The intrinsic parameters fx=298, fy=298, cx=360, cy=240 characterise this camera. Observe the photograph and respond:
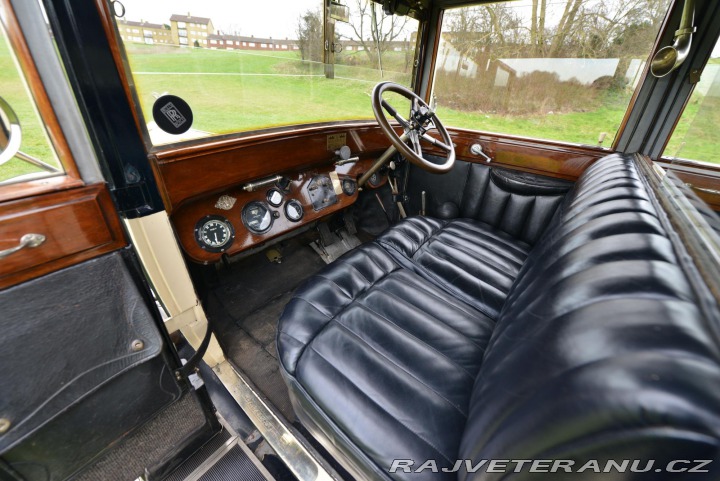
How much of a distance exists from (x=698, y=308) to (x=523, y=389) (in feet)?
0.79

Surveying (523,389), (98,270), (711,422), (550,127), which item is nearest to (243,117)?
(98,270)

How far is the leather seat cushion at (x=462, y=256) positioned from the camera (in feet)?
4.02

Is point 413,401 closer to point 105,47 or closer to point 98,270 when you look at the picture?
point 98,270

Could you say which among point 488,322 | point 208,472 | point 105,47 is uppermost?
point 105,47

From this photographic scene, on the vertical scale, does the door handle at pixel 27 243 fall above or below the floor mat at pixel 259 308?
above

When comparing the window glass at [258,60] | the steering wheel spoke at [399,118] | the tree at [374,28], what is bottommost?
the steering wheel spoke at [399,118]

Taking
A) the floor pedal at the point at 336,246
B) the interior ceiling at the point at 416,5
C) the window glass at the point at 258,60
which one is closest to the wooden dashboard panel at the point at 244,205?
the window glass at the point at 258,60

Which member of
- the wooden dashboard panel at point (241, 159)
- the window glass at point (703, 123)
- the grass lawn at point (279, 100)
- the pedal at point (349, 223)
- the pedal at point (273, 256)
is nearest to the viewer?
the grass lawn at point (279, 100)

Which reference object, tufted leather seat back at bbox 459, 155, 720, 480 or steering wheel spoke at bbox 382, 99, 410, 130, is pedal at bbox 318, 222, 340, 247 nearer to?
steering wheel spoke at bbox 382, 99, 410, 130

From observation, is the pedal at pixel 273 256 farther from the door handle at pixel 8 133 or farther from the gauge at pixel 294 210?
the door handle at pixel 8 133

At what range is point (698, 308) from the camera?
38 cm

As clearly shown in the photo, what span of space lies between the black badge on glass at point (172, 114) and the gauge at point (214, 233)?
44 centimetres

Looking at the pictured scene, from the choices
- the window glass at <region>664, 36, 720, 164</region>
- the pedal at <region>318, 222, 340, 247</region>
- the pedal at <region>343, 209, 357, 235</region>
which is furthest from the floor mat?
the window glass at <region>664, 36, 720, 164</region>

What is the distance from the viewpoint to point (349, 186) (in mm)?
1985
